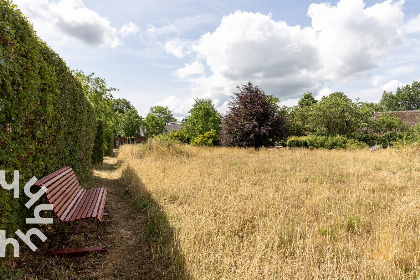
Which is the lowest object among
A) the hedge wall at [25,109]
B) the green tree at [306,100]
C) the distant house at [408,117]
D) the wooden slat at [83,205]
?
the wooden slat at [83,205]

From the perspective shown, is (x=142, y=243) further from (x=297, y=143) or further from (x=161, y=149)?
(x=297, y=143)

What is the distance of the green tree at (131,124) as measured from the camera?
50594mm

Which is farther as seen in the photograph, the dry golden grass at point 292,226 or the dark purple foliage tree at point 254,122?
the dark purple foliage tree at point 254,122

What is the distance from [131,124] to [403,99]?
3519 inches

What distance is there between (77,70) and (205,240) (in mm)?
19501

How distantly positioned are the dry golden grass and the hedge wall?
239 cm

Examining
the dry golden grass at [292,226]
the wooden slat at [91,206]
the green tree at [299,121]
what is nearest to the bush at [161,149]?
the dry golden grass at [292,226]

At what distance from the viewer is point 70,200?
14.0ft

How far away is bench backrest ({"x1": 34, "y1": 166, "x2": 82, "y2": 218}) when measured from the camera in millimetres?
3389

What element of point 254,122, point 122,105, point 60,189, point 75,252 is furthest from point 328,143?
point 122,105

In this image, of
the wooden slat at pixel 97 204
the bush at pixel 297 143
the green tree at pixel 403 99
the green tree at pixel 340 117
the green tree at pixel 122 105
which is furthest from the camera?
the green tree at pixel 403 99

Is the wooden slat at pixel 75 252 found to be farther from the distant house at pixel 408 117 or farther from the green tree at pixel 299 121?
the distant house at pixel 408 117

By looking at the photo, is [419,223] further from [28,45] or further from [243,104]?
[243,104]

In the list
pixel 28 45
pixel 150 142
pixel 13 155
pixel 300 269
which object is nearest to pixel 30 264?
pixel 13 155
